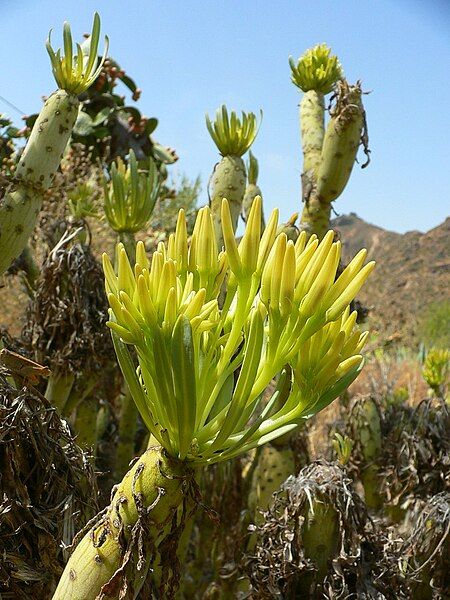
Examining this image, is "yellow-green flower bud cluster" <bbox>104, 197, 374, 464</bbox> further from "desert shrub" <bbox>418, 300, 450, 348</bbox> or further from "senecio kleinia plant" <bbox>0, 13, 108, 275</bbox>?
"desert shrub" <bbox>418, 300, 450, 348</bbox>

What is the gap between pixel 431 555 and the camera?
1.86 m

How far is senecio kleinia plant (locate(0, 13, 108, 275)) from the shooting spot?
1761 millimetres

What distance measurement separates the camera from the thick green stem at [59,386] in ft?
7.25

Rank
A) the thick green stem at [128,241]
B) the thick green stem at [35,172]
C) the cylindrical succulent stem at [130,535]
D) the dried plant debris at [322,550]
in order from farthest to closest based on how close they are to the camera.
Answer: the thick green stem at [128,241] < the thick green stem at [35,172] < the dried plant debris at [322,550] < the cylindrical succulent stem at [130,535]

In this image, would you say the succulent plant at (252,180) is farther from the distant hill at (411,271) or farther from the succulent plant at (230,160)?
the distant hill at (411,271)

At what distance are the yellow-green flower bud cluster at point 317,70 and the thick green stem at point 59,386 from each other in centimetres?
141

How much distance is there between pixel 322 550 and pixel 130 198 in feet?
4.10

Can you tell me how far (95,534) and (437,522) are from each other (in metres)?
1.27

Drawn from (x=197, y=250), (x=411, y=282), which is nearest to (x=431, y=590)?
(x=197, y=250)

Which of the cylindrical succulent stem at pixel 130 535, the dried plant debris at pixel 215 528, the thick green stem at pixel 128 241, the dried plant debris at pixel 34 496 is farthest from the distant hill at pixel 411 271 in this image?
the cylindrical succulent stem at pixel 130 535

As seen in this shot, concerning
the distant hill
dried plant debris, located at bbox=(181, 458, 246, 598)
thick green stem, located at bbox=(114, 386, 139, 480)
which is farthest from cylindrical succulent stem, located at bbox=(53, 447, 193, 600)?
the distant hill

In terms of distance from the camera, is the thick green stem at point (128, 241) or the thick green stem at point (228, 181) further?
the thick green stem at point (128, 241)

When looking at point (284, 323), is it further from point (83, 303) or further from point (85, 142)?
point (85, 142)

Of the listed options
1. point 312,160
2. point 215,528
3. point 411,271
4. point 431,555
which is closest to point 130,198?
point 312,160
